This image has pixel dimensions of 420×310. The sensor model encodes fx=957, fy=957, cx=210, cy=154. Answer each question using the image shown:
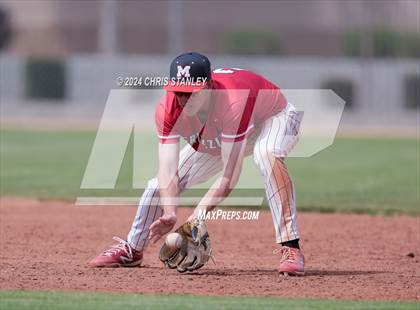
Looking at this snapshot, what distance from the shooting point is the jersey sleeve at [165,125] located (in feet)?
24.4

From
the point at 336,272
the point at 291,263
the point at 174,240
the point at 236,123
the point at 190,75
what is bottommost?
the point at 336,272

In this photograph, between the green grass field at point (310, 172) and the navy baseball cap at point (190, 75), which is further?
the green grass field at point (310, 172)

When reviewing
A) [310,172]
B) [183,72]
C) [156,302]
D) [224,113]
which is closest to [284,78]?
[310,172]

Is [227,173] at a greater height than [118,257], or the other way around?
[227,173]

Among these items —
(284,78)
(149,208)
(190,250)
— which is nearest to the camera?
(190,250)

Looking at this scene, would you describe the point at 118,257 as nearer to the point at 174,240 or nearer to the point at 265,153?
the point at 174,240

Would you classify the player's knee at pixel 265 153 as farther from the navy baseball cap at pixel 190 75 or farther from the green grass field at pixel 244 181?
the green grass field at pixel 244 181

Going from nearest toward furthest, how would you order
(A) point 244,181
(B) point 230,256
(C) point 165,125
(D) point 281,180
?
(C) point 165,125 < (D) point 281,180 < (B) point 230,256 < (A) point 244,181

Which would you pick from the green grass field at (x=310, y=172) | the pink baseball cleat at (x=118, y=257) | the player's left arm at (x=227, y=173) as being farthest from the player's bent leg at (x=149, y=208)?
the green grass field at (x=310, y=172)

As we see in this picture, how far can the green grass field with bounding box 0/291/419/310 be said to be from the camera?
247 inches

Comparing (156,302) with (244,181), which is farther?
(244,181)

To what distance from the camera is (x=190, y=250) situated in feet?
25.2

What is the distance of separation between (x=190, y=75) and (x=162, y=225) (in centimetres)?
115

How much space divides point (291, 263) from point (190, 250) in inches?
32.0
